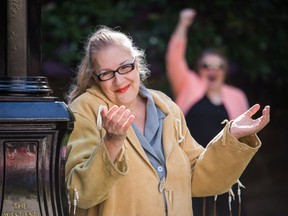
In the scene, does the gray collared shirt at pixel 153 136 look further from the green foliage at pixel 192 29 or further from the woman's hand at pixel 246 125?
the green foliage at pixel 192 29

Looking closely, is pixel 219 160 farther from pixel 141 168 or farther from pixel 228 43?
pixel 228 43

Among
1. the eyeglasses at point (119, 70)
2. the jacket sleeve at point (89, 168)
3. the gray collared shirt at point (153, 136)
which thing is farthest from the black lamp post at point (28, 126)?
the gray collared shirt at point (153, 136)

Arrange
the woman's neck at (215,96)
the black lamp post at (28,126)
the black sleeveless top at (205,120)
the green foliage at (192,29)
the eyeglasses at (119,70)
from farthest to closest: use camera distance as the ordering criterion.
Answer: the green foliage at (192,29) → the woman's neck at (215,96) → the black sleeveless top at (205,120) → the eyeglasses at (119,70) → the black lamp post at (28,126)

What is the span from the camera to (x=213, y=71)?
7.84 metres

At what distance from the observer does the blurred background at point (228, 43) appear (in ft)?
29.9

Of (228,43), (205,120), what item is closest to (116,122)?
(205,120)

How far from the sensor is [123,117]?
3.86 metres

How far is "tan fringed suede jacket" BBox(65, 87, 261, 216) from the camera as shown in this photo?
4012 mm

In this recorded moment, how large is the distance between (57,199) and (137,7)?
5.73 meters

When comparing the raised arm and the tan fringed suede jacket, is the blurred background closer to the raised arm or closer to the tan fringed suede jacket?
the raised arm

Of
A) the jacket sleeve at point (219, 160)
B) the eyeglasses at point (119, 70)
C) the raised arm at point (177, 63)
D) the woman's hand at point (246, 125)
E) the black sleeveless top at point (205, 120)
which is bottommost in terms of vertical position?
the black sleeveless top at point (205, 120)

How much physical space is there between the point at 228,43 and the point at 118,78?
586 centimetres

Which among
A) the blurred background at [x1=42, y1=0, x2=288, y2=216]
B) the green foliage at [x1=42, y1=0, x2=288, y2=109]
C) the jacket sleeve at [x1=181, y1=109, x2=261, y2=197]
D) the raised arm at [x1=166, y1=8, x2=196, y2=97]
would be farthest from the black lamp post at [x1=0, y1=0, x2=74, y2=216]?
the green foliage at [x1=42, y1=0, x2=288, y2=109]

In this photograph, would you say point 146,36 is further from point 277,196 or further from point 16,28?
point 16,28
